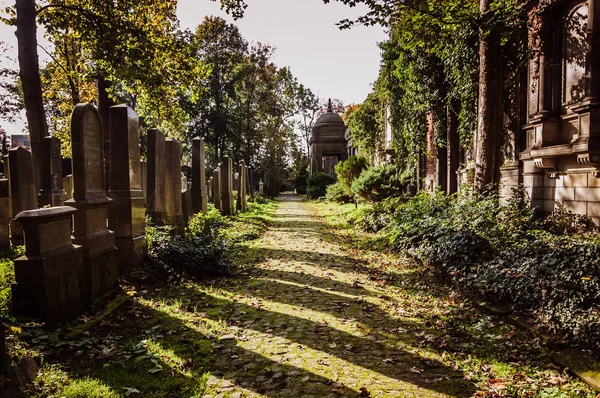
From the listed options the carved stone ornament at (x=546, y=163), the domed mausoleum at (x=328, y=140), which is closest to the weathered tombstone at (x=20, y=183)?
the carved stone ornament at (x=546, y=163)

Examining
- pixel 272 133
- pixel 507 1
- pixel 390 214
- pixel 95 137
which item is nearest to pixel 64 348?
pixel 95 137

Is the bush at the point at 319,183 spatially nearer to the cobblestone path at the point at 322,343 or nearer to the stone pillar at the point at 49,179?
the stone pillar at the point at 49,179

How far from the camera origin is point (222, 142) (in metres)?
33.4

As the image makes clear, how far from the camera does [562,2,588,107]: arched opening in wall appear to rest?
6.86 metres

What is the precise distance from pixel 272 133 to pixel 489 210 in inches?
1249

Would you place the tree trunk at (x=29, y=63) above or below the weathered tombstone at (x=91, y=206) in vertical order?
above

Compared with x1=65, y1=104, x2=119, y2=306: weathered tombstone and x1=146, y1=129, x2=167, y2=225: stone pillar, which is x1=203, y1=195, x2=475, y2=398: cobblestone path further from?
x1=146, y1=129, x2=167, y2=225: stone pillar

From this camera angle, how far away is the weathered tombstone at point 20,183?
7777mm

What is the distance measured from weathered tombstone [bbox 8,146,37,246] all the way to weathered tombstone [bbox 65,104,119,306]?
359 centimetres

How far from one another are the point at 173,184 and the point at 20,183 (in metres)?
2.98

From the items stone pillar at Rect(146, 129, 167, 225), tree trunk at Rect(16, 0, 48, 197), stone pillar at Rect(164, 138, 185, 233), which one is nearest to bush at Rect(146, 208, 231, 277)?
stone pillar at Rect(146, 129, 167, 225)

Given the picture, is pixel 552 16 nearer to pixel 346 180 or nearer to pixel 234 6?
pixel 234 6

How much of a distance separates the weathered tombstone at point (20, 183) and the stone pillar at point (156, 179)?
2349 millimetres

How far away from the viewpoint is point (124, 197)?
20.5 ft
